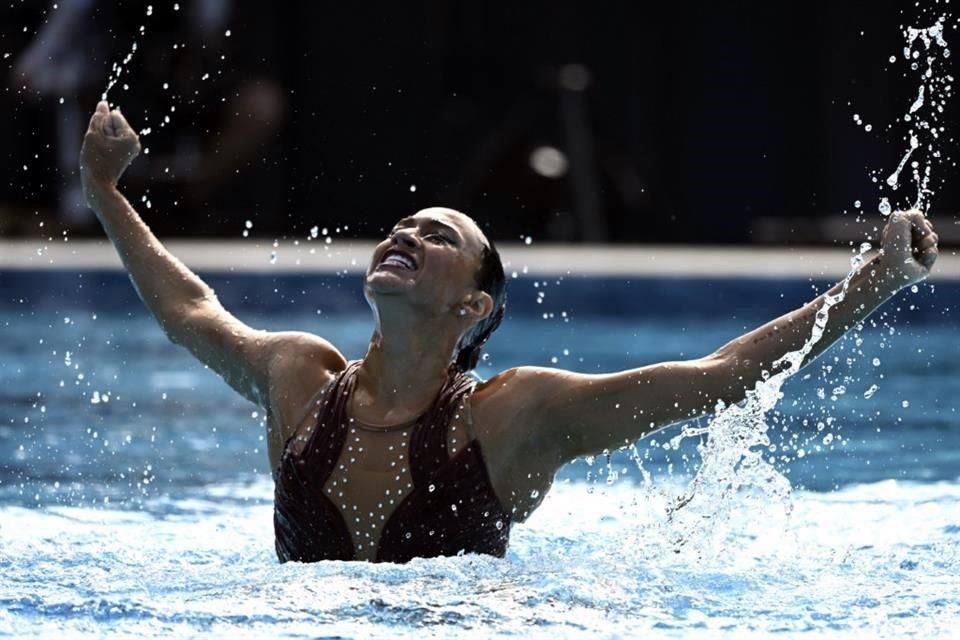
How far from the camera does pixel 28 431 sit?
20.2 feet

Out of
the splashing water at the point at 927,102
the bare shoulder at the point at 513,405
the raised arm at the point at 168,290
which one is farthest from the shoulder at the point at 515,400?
the splashing water at the point at 927,102

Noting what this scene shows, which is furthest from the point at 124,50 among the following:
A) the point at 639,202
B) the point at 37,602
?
the point at 37,602

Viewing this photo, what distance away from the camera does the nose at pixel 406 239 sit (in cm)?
A: 356

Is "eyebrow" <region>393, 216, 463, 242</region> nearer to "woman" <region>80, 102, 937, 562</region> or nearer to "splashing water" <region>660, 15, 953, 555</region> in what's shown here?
"woman" <region>80, 102, 937, 562</region>

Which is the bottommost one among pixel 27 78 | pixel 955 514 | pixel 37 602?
pixel 37 602

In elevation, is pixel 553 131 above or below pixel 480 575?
above

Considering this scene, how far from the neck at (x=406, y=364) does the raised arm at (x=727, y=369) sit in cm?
24

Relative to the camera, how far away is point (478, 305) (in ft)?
12.0

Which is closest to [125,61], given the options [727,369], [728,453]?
[728,453]

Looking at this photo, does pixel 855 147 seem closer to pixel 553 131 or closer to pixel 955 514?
pixel 553 131

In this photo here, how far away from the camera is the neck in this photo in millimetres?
3594

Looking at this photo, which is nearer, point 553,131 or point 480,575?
point 480,575

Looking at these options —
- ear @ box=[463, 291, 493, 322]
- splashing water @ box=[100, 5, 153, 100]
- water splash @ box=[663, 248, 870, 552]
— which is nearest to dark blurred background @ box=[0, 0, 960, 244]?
splashing water @ box=[100, 5, 153, 100]

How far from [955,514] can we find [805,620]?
162 centimetres
